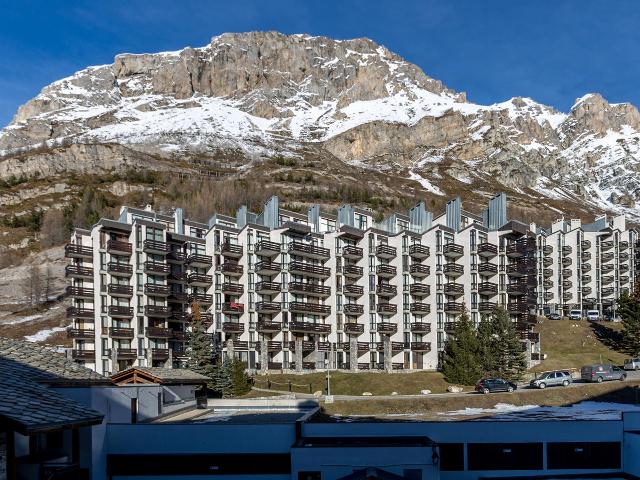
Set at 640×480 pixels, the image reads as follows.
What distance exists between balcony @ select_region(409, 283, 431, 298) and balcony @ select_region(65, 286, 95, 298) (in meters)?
41.9

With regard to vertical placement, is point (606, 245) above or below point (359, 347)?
above

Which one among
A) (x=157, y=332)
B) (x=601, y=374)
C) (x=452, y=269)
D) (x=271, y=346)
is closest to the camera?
(x=601, y=374)

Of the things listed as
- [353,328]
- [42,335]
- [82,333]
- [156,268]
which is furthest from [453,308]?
[42,335]

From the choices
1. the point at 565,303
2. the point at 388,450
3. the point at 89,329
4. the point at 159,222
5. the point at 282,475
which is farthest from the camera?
the point at 565,303

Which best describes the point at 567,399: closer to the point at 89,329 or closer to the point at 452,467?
the point at 452,467

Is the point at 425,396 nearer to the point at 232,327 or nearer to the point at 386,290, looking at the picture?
the point at 386,290

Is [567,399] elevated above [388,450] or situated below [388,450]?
below

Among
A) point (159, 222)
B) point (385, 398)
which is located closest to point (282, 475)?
point (385, 398)

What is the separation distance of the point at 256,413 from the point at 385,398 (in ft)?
65.1

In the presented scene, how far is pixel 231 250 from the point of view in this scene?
7744 cm

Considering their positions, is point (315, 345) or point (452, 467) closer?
point (452, 467)

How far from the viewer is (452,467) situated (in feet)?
102

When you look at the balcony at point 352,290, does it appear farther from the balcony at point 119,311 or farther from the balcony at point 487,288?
the balcony at point 119,311

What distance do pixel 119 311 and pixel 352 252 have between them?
3188 cm
